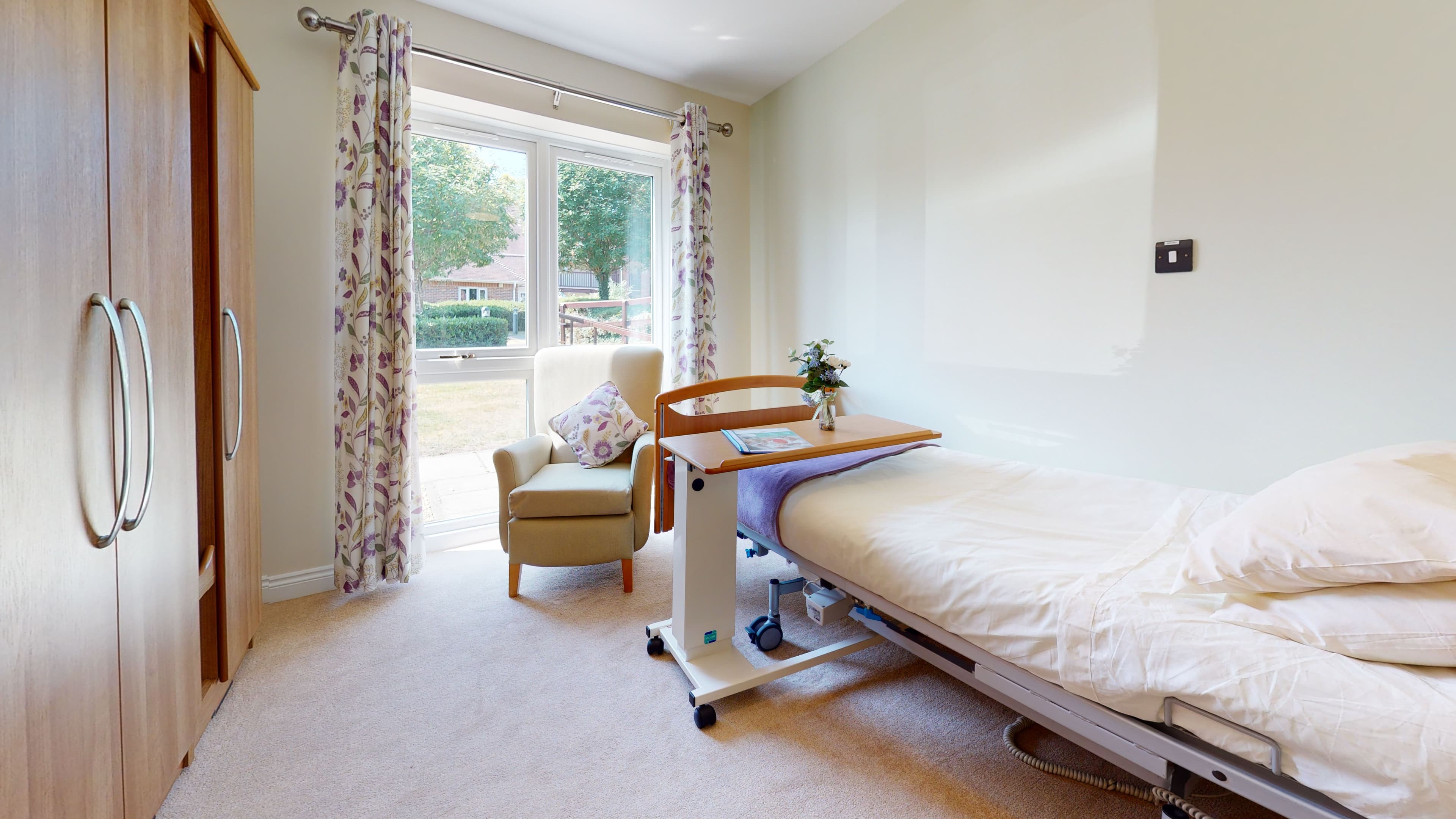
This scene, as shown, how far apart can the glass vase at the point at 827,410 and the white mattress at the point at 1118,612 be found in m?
0.26

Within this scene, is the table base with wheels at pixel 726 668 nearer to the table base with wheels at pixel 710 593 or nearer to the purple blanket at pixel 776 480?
the table base with wheels at pixel 710 593

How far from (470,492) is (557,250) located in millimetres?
1470

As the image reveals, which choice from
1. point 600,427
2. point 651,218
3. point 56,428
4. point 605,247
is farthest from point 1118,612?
point 651,218

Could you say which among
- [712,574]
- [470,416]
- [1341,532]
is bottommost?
[712,574]

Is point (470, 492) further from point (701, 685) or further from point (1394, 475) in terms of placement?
point (1394, 475)

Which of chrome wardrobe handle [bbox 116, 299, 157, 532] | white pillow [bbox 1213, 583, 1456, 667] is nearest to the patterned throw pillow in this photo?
chrome wardrobe handle [bbox 116, 299, 157, 532]

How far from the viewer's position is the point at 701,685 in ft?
5.79

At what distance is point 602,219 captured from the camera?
3676 mm

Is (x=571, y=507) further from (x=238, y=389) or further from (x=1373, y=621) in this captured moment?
(x=1373, y=621)

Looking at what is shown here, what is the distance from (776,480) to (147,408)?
1.60 meters

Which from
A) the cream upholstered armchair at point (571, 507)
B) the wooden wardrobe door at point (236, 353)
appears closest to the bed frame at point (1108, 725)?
the cream upholstered armchair at point (571, 507)

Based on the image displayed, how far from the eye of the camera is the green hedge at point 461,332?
3145mm

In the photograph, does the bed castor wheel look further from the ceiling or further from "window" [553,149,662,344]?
the ceiling

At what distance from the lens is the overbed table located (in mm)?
1806
